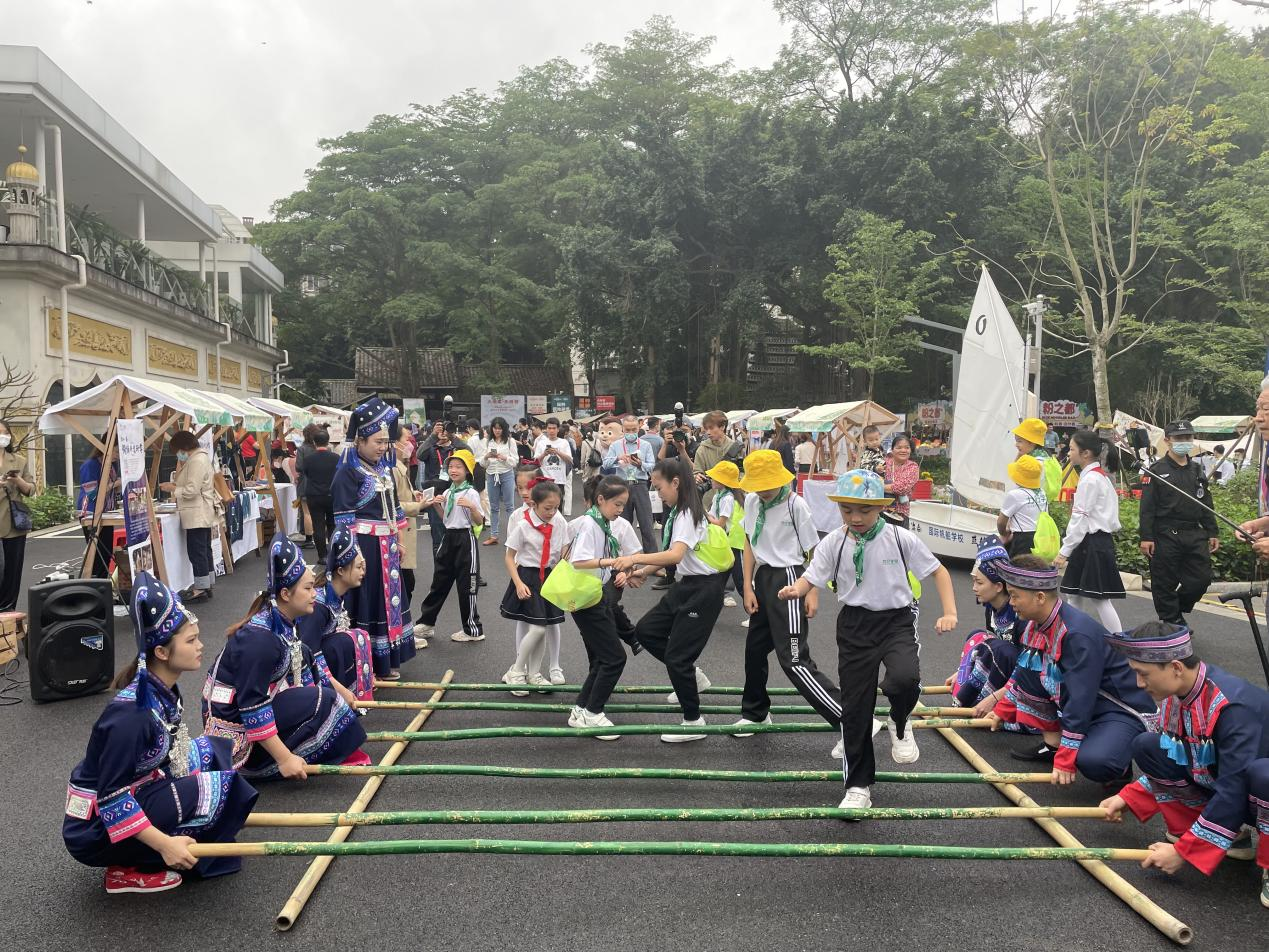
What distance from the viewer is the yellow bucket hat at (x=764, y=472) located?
5.26 metres

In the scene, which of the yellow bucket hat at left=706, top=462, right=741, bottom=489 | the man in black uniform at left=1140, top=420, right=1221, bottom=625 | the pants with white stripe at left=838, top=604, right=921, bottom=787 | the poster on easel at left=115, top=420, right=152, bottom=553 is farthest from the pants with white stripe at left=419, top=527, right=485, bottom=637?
the man in black uniform at left=1140, top=420, right=1221, bottom=625

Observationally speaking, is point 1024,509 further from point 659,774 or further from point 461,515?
point 461,515

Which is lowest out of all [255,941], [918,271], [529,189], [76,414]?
[255,941]

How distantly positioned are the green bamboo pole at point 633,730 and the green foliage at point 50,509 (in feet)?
41.0

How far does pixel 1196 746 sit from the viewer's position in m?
3.60

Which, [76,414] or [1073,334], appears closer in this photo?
[76,414]

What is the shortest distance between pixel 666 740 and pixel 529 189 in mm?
35621

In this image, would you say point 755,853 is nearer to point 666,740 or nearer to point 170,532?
point 666,740

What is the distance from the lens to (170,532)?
9039 millimetres

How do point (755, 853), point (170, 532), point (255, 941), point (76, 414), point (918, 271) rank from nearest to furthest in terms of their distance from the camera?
1. point (255, 941)
2. point (755, 853)
3. point (170, 532)
4. point (76, 414)
5. point (918, 271)

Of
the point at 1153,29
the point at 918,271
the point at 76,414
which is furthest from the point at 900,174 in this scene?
the point at 76,414

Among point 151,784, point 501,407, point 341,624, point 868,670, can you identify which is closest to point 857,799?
point 868,670

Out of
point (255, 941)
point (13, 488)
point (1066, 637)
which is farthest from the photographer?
point (13, 488)

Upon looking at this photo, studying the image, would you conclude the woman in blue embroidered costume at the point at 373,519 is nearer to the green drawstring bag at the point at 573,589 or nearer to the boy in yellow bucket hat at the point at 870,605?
the green drawstring bag at the point at 573,589
